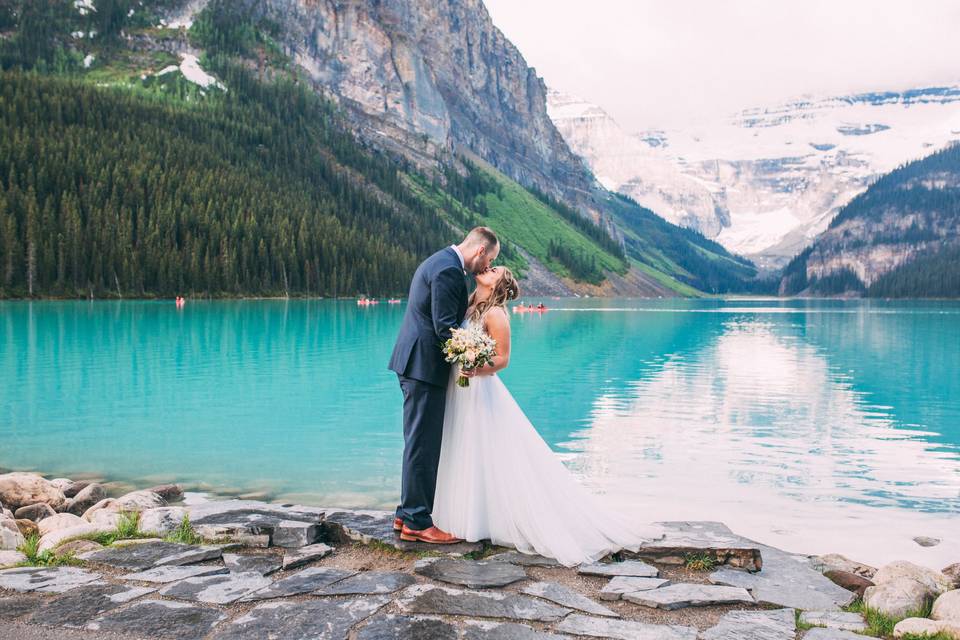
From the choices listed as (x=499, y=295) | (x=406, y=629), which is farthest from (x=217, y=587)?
(x=499, y=295)

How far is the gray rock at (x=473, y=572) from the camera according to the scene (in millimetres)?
8438

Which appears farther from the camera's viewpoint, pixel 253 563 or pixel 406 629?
pixel 253 563

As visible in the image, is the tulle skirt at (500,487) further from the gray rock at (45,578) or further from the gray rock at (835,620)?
the gray rock at (45,578)

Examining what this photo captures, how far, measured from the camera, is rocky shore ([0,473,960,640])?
718cm

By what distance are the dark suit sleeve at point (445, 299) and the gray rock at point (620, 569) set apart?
3.12 metres

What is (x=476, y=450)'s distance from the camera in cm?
994

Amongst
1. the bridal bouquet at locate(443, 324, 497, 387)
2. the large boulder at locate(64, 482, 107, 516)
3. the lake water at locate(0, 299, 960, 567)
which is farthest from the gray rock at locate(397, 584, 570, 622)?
the large boulder at locate(64, 482, 107, 516)

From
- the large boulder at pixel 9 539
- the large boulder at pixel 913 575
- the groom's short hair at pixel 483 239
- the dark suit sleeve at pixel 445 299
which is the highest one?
the groom's short hair at pixel 483 239

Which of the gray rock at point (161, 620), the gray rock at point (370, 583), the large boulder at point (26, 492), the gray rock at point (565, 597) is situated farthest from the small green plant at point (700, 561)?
the large boulder at point (26, 492)

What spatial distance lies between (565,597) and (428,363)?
315 centimetres

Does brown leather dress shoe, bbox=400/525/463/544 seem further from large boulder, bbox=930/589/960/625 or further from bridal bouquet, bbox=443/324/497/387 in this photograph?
large boulder, bbox=930/589/960/625

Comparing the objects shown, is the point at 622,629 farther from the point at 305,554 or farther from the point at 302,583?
the point at 305,554

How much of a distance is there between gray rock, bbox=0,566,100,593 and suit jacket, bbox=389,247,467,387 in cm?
407

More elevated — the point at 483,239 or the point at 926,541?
the point at 483,239
